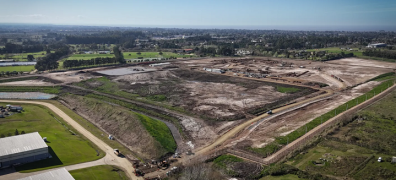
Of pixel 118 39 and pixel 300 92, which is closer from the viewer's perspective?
pixel 300 92

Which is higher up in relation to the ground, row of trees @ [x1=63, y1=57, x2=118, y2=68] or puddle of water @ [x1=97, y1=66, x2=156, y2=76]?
row of trees @ [x1=63, y1=57, x2=118, y2=68]

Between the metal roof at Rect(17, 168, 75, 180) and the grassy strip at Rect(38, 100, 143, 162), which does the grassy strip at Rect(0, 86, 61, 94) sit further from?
the metal roof at Rect(17, 168, 75, 180)

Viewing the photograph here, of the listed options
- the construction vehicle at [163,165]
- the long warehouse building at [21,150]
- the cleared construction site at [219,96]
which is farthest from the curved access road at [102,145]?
the long warehouse building at [21,150]

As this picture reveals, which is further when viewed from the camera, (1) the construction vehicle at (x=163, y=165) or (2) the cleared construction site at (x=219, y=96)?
(2) the cleared construction site at (x=219, y=96)

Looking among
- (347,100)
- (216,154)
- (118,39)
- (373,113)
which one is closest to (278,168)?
(216,154)

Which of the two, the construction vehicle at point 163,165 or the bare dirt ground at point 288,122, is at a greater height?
the bare dirt ground at point 288,122

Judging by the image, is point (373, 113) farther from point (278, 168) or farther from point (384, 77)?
point (384, 77)

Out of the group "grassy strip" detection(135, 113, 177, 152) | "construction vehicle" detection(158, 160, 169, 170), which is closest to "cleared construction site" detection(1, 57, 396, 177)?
"construction vehicle" detection(158, 160, 169, 170)

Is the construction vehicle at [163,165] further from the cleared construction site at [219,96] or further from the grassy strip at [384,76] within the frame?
the grassy strip at [384,76]
